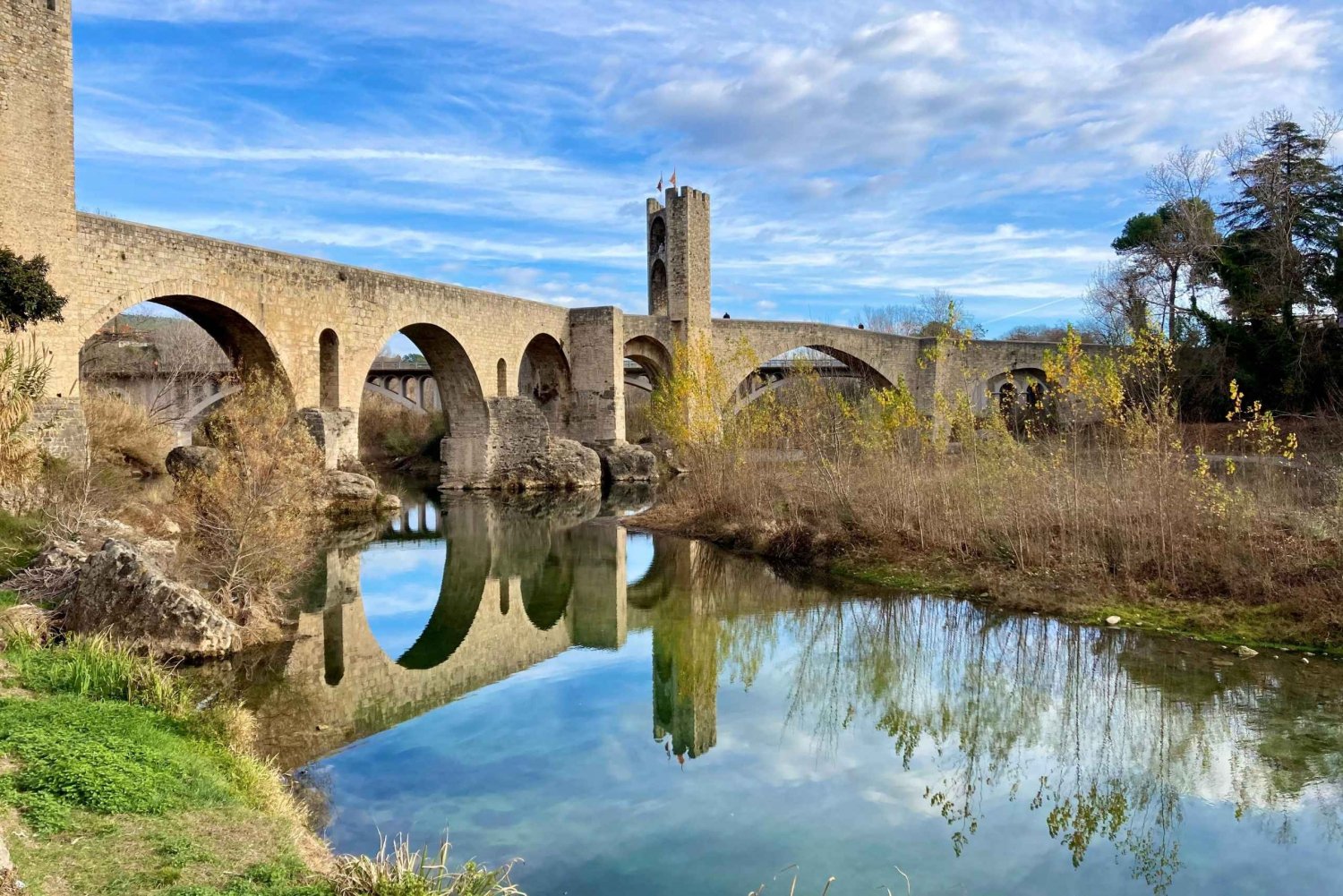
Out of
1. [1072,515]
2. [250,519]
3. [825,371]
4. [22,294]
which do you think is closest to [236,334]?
[22,294]

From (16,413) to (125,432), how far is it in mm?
11107

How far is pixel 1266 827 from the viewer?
5.65 m

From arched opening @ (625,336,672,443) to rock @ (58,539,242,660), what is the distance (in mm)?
19944

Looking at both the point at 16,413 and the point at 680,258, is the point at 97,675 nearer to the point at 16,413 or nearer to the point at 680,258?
the point at 16,413

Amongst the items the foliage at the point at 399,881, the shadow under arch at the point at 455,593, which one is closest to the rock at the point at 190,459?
the shadow under arch at the point at 455,593

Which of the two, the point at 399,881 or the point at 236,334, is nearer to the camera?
the point at 399,881

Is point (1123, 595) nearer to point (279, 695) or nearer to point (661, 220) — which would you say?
point (279, 695)

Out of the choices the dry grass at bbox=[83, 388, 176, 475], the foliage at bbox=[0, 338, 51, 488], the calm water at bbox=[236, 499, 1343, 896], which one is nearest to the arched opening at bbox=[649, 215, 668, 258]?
the dry grass at bbox=[83, 388, 176, 475]

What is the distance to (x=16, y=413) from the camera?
28.3ft

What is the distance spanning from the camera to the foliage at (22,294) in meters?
11.5

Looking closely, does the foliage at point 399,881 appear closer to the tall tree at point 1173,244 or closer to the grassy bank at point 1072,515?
the grassy bank at point 1072,515

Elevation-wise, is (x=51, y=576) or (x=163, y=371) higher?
(x=163, y=371)

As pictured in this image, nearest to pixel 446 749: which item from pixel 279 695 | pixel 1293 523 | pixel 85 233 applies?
pixel 279 695

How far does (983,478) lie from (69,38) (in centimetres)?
1387
